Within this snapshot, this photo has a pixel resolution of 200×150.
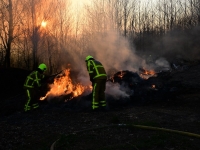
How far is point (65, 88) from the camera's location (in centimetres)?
1109

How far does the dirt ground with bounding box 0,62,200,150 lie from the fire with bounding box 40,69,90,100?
50.3 inches

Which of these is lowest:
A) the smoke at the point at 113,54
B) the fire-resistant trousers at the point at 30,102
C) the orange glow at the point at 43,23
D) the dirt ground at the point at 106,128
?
the dirt ground at the point at 106,128

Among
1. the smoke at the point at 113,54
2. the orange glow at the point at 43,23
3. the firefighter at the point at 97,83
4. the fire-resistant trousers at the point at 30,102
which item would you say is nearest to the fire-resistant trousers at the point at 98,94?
the firefighter at the point at 97,83

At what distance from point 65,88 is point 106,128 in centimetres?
554

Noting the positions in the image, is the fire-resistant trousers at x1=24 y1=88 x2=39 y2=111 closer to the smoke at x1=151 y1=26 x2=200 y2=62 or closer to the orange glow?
the smoke at x1=151 y1=26 x2=200 y2=62

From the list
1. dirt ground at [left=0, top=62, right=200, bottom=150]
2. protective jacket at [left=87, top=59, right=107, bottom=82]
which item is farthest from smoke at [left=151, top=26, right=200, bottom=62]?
protective jacket at [left=87, top=59, right=107, bottom=82]

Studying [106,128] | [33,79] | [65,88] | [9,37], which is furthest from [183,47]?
[106,128]

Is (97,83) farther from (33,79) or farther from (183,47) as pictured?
(183,47)

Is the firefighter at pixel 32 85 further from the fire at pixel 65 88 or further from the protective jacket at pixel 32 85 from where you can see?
the fire at pixel 65 88

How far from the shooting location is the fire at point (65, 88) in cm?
1049

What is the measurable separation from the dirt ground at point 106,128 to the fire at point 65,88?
4.19ft

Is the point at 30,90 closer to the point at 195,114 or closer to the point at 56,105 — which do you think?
the point at 56,105

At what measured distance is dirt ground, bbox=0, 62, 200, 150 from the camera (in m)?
4.83

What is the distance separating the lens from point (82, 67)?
13727 mm
